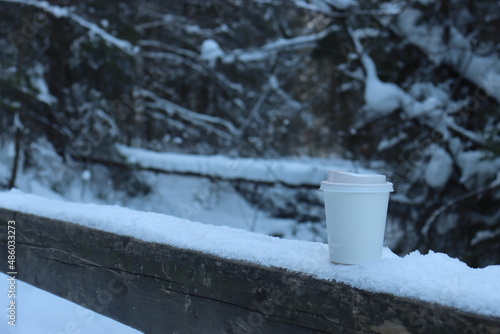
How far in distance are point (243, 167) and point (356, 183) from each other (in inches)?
271

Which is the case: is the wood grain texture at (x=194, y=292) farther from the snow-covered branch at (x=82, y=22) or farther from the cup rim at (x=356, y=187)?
the snow-covered branch at (x=82, y=22)

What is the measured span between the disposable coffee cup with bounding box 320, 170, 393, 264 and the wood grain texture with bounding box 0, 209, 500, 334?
116mm

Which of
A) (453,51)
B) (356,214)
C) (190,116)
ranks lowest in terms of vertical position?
(356,214)

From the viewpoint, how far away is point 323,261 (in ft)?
4.26

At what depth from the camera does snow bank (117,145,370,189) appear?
7289 millimetres

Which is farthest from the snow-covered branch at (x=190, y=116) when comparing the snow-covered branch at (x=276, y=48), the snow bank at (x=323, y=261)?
the snow bank at (x=323, y=261)

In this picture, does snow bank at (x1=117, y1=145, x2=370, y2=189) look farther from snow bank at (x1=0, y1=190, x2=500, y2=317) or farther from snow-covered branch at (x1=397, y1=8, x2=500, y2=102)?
snow bank at (x1=0, y1=190, x2=500, y2=317)

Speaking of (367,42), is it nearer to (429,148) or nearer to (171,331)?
(429,148)

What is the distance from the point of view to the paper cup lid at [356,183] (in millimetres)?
1225

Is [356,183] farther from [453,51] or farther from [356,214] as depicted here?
[453,51]

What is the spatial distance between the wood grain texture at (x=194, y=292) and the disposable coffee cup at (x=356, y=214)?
0.38ft

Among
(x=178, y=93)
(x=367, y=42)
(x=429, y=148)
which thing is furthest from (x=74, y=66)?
(x=429, y=148)

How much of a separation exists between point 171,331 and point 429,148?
5.41 metres

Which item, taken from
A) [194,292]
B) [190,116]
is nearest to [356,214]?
[194,292]
